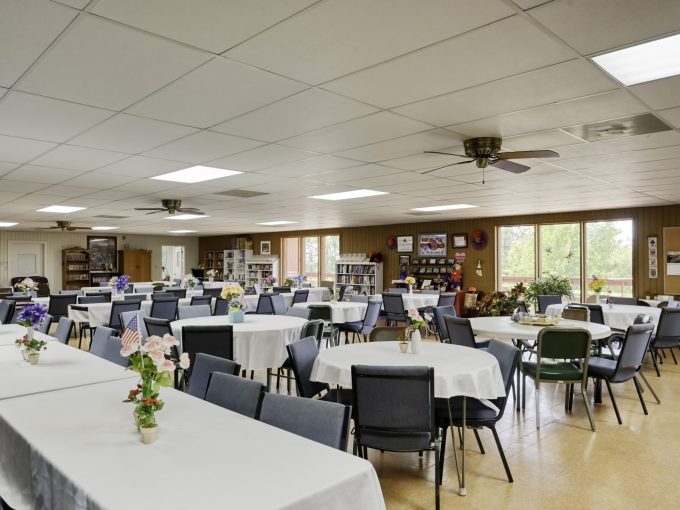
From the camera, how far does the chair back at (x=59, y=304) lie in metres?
8.59

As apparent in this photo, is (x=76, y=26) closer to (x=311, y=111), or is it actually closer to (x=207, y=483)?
(x=311, y=111)

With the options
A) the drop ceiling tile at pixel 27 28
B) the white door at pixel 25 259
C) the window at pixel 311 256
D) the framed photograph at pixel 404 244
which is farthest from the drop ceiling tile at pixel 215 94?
the white door at pixel 25 259

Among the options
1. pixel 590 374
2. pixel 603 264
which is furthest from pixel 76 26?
pixel 603 264

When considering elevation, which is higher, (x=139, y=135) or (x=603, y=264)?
(x=139, y=135)

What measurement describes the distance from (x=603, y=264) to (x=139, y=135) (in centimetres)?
980

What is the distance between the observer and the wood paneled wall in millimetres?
9944

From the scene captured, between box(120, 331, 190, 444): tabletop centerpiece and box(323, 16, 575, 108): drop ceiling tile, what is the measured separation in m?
1.93

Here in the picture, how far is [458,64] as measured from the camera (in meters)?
2.86

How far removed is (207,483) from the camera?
1.56m

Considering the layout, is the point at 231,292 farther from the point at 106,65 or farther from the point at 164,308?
the point at 106,65

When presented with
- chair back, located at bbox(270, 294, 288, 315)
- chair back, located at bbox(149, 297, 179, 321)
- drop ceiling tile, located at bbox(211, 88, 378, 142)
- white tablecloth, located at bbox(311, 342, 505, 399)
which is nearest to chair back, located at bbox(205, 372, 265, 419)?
white tablecloth, located at bbox(311, 342, 505, 399)

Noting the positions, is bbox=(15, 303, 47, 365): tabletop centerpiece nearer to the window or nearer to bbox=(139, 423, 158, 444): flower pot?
bbox=(139, 423, 158, 444): flower pot

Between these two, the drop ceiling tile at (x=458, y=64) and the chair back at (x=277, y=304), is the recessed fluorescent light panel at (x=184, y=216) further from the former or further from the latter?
the drop ceiling tile at (x=458, y=64)

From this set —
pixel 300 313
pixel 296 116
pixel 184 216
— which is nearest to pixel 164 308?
pixel 300 313
